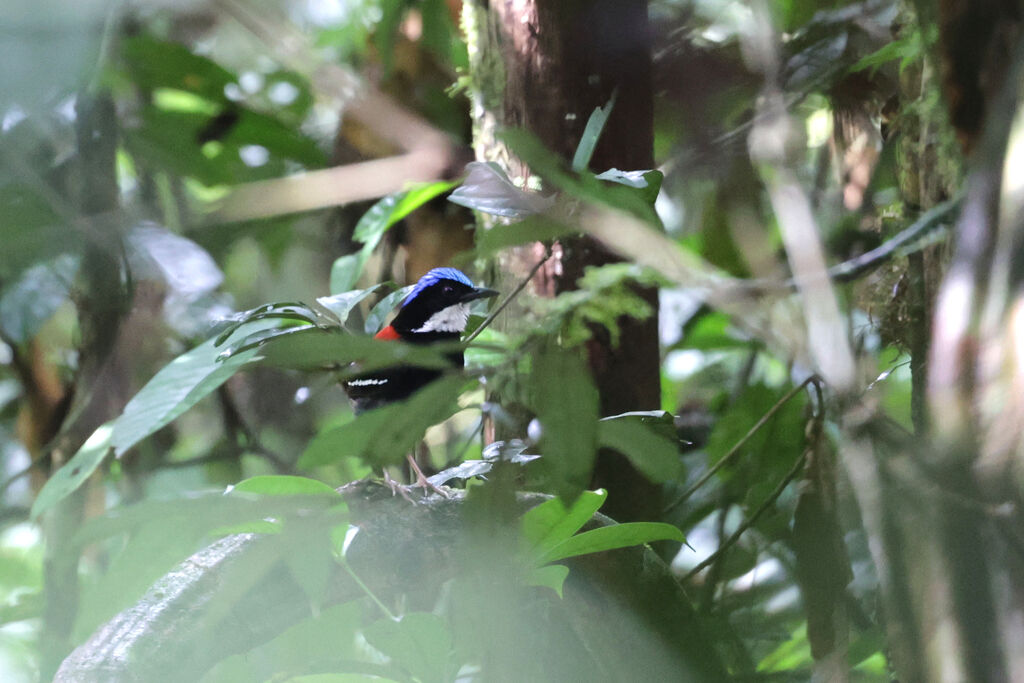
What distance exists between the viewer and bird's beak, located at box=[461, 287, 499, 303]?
7.39 feet

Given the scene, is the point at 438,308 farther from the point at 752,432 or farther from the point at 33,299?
the point at 752,432

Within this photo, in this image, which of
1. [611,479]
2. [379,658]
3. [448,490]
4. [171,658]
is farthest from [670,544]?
[171,658]

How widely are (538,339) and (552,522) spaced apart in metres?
0.48

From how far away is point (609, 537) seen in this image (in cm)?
135

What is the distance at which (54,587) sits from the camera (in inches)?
88.7

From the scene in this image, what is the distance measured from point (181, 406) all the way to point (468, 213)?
1408 millimetres

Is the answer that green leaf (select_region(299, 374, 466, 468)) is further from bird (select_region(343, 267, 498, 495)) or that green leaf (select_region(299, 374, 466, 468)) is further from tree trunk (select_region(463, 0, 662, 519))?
tree trunk (select_region(463, 0, 662, 519))

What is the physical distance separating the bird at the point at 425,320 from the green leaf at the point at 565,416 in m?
1.08

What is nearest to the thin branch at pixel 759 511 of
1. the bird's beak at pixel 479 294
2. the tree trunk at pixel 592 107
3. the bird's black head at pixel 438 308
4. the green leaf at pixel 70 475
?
the tree trunk at pixel 592 107

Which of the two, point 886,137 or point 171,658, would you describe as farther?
point 886,137

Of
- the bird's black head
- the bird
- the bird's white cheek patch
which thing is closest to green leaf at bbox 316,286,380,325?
the bird

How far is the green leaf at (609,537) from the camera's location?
1317 millimetres

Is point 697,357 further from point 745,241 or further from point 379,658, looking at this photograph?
point 379,658

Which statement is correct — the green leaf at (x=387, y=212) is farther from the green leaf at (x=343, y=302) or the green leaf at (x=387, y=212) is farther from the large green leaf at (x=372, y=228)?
the green leaf at (x=343, y=302)
